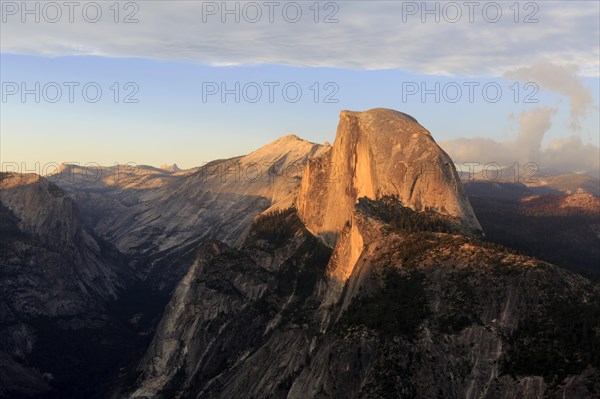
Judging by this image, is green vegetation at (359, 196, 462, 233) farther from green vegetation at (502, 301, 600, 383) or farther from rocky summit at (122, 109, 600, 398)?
green vegetation at (502, 301, 600, 383)

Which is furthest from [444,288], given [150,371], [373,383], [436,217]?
[150,371]

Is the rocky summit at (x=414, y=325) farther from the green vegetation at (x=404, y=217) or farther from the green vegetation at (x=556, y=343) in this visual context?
the green vegetation at (x=404, y=217)

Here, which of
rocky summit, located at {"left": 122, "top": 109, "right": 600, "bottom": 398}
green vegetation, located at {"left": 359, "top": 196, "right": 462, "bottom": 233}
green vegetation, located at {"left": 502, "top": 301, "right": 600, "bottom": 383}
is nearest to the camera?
green vegetation, located at {"left": 502, "top": 301, "right": 600, "bottom": 383}

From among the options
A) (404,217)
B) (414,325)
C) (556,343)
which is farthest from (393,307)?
(404,217)

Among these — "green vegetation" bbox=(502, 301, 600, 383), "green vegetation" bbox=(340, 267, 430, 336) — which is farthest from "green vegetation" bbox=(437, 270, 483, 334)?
"green vegetation" bbox=(502, 301, 600, 383)

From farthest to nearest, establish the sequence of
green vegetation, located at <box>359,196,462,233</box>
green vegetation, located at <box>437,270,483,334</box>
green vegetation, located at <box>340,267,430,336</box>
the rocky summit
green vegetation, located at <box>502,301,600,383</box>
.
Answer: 1. green vegetation, located at <box>359,196,462,233</box>
2. green vegetation, located at <box>340,267,430,336</box>
3. green vegetation, located at <box>437,270,483,334</box>
4. the rocky summit
5. green vegetation, located at <box>502,301,600,383</box>

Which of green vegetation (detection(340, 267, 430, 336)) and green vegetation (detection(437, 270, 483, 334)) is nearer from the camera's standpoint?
green vegetation (detection(437, 270, 483, 334))
